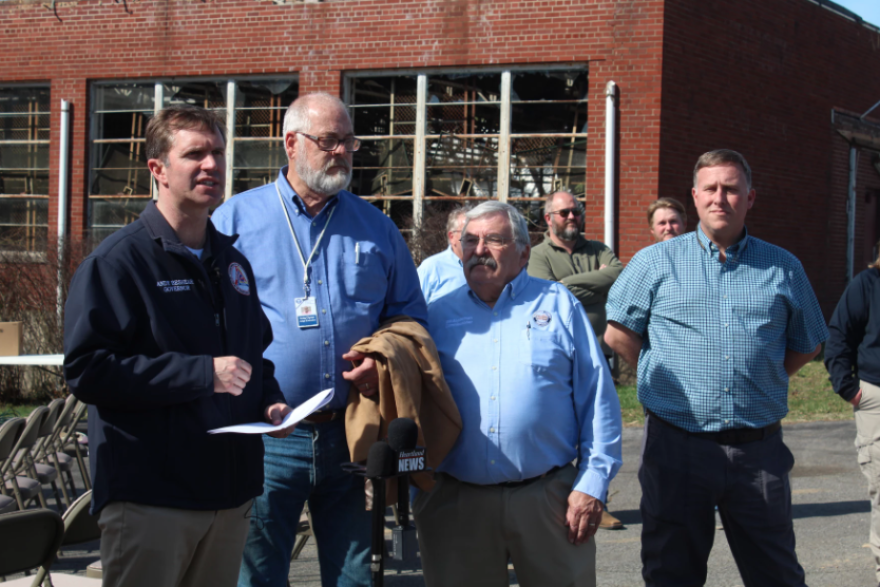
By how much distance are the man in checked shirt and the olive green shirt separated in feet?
7.25

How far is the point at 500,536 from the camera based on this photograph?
123 inches

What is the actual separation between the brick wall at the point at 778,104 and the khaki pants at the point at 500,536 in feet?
30.4

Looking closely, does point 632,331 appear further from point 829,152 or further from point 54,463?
point 829,152

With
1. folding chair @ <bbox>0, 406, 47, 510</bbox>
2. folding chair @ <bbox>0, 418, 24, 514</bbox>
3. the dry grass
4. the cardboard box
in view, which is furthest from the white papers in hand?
the dry grass

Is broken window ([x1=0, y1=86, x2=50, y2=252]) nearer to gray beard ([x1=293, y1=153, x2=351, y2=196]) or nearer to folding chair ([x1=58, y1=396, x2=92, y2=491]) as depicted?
folding chair ([x1=58, y1=396, x2=92, y2=491])

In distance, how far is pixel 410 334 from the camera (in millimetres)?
3031

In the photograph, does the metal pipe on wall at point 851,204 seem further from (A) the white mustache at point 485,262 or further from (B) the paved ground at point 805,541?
(A) the white mustache at point 485,262

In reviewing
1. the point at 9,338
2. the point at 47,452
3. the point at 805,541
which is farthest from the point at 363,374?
the point at 9,338

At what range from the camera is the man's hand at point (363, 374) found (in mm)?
2947

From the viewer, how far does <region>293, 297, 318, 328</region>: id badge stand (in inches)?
120

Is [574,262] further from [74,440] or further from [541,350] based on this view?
[74,440]

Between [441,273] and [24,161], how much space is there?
12.2 metres

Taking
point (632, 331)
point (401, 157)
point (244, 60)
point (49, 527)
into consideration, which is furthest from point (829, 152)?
point (49, 527)

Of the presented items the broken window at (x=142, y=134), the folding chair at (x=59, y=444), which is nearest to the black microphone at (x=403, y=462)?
the folding chair at (x=59, y=444)
